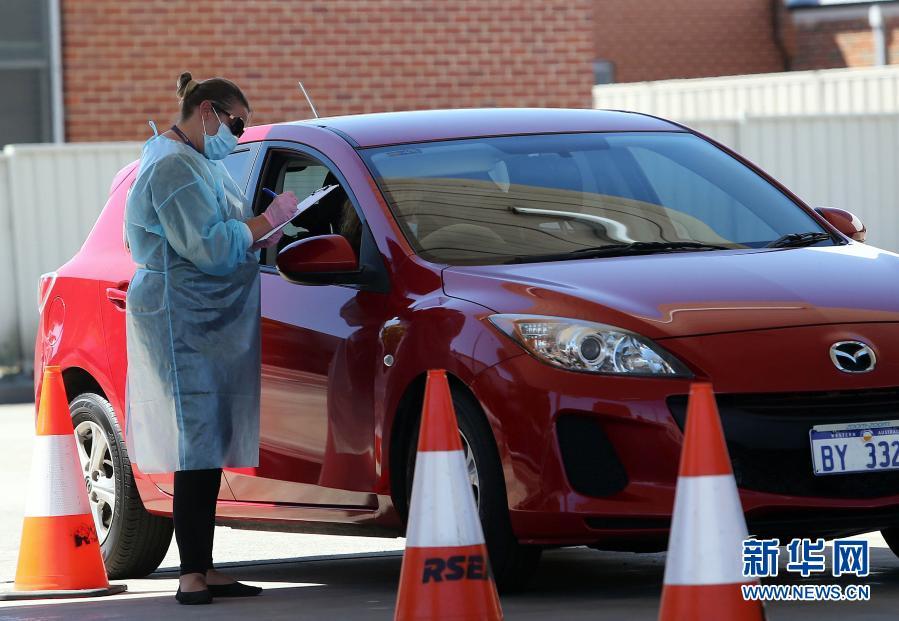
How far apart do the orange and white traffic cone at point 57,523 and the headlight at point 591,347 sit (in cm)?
188

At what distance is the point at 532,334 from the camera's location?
583cm

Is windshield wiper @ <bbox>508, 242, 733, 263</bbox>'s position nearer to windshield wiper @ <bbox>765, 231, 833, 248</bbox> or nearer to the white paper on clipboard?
windshield wiper @ <bbox>765, 231, 833, 248</bbox>

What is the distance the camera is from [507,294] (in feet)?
19.7

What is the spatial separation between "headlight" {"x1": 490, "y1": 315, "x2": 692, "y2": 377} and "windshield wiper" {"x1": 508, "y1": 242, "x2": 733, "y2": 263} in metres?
0.60

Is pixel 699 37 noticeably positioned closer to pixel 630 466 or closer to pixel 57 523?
pixel 57 523

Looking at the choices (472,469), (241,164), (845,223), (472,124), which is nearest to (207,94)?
(241,164)

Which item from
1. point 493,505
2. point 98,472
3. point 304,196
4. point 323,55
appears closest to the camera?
point 493,505

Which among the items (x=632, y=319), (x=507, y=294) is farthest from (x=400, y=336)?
(x=632, y=319)

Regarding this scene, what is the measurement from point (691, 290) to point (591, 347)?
15.7 inches

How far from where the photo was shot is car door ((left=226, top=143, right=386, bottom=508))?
642 centimetres

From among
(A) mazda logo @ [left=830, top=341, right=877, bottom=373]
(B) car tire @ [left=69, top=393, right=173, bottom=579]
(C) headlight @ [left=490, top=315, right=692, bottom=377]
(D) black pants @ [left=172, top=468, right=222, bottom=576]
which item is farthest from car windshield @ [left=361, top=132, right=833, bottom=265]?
(B) car tire @ [left=69, top=393, right=173, bottom=579]

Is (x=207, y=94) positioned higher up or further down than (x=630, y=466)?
higher up

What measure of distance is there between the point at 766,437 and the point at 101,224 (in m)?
3.40

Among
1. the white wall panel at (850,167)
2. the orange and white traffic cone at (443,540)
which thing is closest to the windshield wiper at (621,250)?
the orange and white traffic cone at (443,540)
